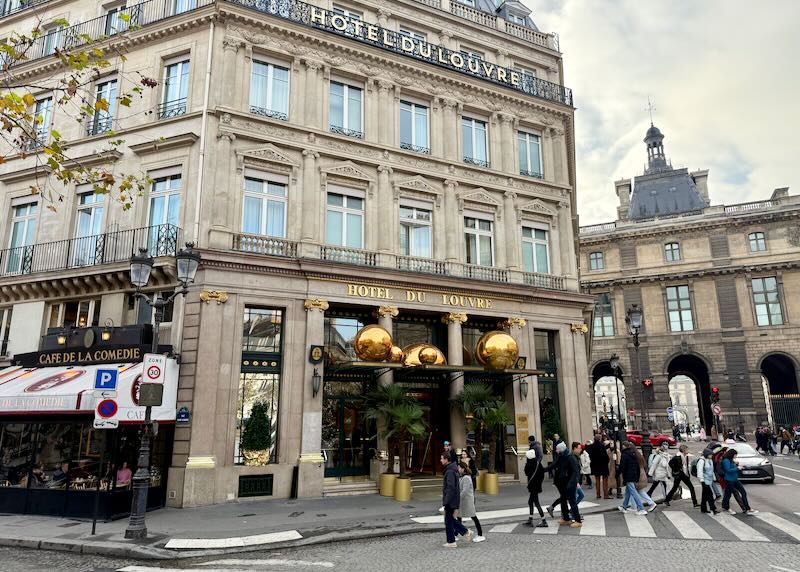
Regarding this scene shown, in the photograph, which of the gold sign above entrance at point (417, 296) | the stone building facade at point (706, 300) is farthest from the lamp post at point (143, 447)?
the stone building facade at point (706, 300)

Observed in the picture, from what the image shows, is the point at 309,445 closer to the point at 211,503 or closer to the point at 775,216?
the point at 211,503

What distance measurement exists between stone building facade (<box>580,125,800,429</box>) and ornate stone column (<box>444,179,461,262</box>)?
3286cm

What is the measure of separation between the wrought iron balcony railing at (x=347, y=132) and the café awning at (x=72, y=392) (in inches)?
412

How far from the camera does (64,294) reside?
18984 millimetres

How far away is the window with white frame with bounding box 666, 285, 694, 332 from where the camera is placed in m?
53.3

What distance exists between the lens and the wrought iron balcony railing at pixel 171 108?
19.5m

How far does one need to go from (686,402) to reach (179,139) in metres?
161

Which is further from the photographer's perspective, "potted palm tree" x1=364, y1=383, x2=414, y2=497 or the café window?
the café window

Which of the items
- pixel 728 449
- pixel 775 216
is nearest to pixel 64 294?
pixel 728 449

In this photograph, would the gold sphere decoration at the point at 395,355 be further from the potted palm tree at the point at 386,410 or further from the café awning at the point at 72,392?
the café awning at the point at 72,392

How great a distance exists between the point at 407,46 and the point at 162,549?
20.1 meters

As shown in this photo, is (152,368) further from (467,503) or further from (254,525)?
(467,503)

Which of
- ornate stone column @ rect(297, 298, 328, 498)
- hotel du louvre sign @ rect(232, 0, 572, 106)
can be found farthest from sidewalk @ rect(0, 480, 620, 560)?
hotel du louvre sign @ rect(232, 0, 572, 106)

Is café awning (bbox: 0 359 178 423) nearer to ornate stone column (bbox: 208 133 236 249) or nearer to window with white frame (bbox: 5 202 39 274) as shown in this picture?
ornate stone column (bbox: 208 133 236 249)
